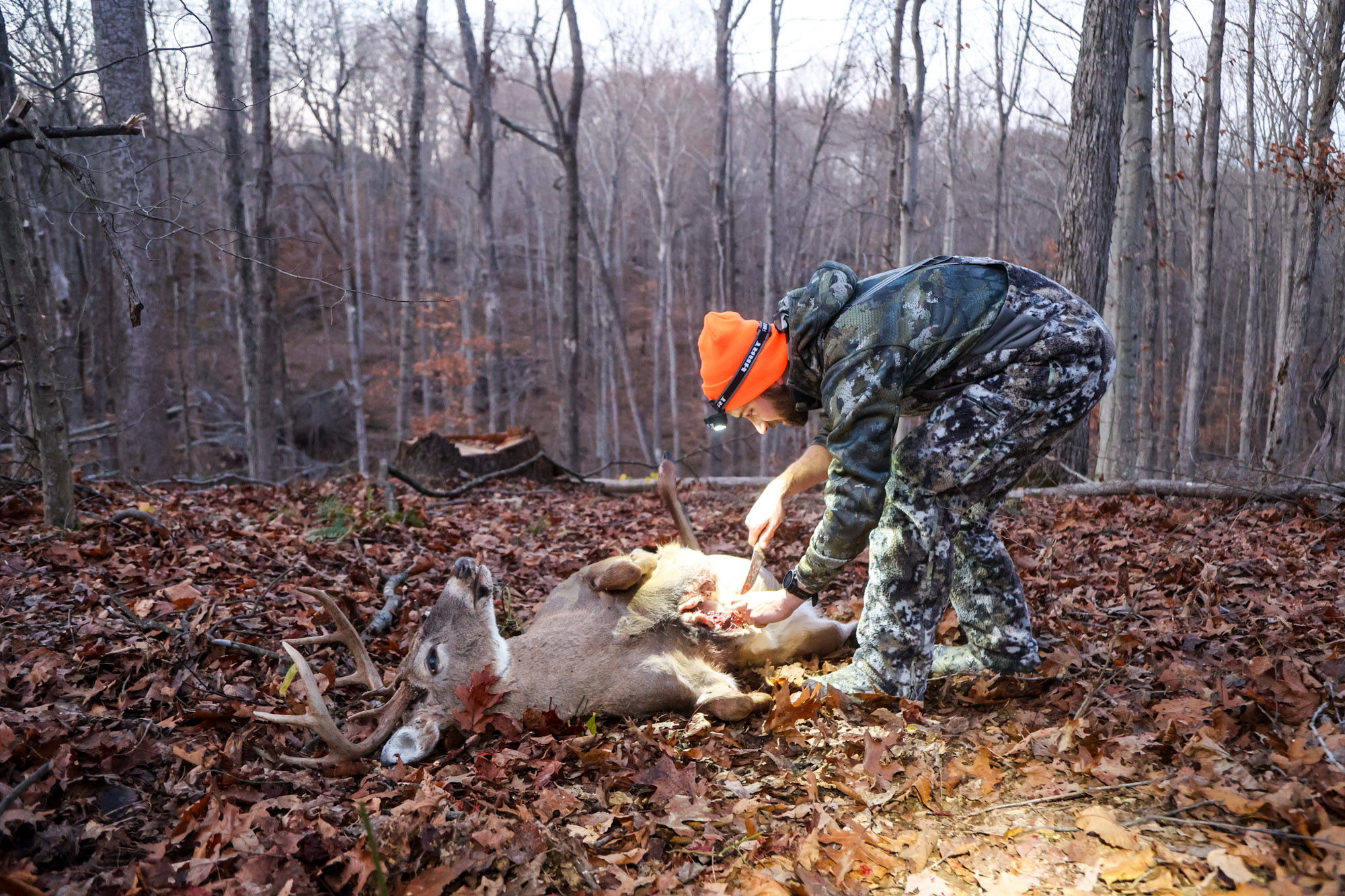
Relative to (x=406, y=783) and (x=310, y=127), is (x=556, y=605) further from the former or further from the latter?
(x=310, y=127)

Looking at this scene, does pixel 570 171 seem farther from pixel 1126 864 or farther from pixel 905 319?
pixel 1126 864

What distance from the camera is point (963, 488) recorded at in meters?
3.19

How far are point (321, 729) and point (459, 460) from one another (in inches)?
275

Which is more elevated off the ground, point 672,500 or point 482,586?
point 672,500

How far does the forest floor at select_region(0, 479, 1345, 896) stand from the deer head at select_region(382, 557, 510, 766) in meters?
0.16

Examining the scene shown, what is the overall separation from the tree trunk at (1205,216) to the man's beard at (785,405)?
11.9 metres

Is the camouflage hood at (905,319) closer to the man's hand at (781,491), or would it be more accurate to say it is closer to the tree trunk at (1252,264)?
the man's hand at (781,491)

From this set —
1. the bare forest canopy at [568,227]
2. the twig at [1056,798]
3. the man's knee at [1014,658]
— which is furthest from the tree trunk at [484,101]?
the twig at [1056,798]

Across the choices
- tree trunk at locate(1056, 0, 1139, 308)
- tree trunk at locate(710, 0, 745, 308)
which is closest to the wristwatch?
tree trunk at locate(1056, 0, 1139, 308)

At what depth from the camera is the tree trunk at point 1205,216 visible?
13836mm

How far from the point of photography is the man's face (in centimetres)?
321

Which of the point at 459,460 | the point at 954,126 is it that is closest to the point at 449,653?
the point at 459,460

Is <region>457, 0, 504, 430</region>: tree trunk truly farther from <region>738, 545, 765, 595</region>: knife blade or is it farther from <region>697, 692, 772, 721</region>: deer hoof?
<region>697, 692, 772, 721</region>: deer hoof

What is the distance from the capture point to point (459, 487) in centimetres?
923
